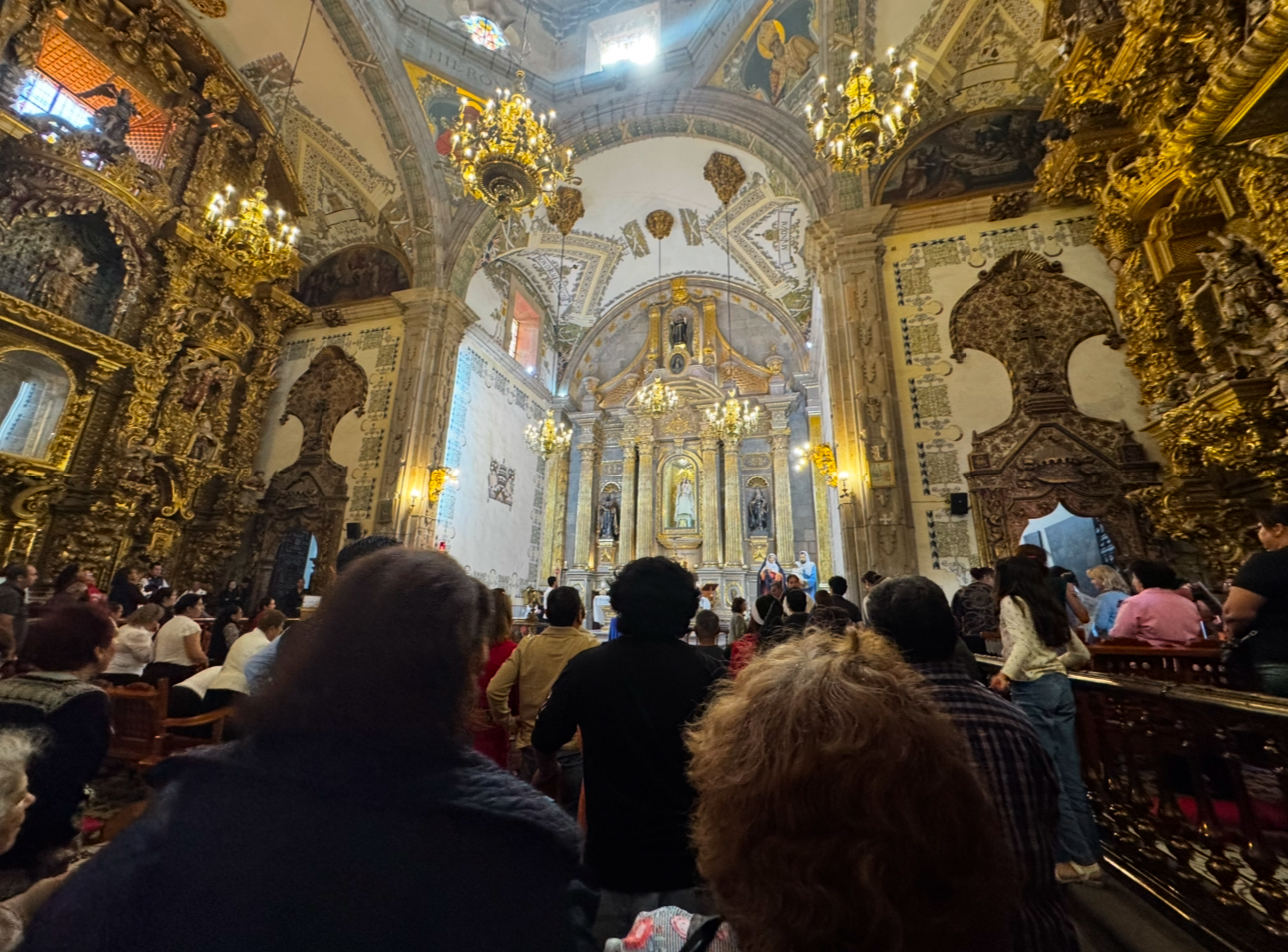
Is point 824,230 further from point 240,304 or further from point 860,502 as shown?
point 240,304

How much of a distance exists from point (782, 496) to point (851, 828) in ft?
46.9

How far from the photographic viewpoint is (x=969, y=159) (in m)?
7.87

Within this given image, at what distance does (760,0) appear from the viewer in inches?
335

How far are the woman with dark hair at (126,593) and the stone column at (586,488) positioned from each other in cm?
908

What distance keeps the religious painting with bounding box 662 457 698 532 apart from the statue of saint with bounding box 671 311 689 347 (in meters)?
3.40

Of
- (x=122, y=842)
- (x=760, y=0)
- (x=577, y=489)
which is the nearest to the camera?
(x=122, y=842)

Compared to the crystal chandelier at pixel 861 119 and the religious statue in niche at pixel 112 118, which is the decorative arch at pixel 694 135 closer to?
the crystal chandelier at pixel 861 119

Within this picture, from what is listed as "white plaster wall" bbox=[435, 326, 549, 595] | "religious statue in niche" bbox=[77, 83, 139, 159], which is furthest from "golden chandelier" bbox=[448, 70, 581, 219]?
"religious statue in niche" bbox=[77, 83, 139, 159]

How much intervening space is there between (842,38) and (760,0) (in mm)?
1662

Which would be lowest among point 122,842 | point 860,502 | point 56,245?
point 122,842

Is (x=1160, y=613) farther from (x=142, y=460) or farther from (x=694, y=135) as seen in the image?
(x=142, y=460)

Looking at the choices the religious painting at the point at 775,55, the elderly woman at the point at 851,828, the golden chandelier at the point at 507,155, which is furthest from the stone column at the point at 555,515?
the elderly woman at the point at 851,828

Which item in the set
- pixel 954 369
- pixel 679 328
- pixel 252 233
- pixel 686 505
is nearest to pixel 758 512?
pixel 686 505

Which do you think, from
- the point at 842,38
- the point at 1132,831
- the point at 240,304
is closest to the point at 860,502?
the point at 1132,831
